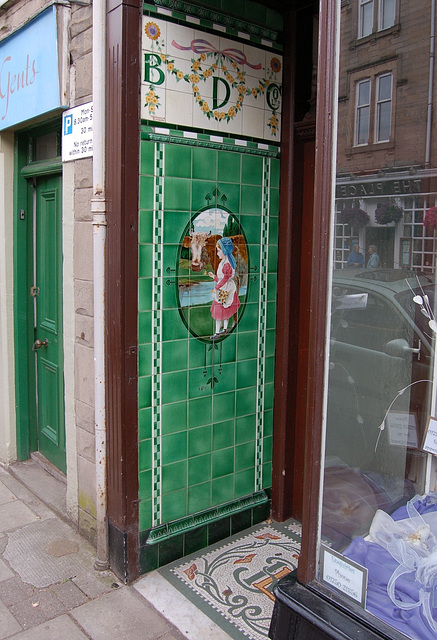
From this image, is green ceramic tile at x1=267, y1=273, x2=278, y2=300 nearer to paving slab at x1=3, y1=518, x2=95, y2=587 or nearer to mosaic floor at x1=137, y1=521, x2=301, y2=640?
mosaic floor at x1=137, y1=521, x2=301, y2=640

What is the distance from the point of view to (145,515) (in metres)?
3.42

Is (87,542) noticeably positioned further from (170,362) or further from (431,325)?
(431,325)

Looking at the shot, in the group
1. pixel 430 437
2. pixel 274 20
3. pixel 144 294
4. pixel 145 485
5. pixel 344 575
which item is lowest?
pixel 145 485

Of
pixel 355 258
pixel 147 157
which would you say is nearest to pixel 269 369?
pixel 147 157

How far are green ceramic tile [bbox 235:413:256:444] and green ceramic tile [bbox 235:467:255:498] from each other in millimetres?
216

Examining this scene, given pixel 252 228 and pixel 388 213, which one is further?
pixel 252 228

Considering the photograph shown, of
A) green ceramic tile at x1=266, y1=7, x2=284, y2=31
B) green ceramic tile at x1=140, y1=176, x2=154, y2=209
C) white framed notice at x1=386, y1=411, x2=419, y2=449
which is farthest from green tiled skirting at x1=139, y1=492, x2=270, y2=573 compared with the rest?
green ceramic tile at x1=266, y1=7, x2=284, y2=31

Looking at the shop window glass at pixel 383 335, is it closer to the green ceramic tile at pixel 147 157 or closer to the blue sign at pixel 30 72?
the green ceramic tile at pixel 147 157

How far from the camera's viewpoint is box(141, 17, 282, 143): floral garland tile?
3234 mm

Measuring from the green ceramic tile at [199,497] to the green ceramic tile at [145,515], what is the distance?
29 cm

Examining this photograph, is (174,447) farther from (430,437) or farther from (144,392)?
(430,437)

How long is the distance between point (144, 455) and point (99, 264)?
1.12m

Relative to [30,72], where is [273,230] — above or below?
below

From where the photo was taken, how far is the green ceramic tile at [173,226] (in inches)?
132
